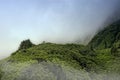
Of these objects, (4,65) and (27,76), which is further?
(4,65)

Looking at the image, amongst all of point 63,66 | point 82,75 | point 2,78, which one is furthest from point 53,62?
point 2,78

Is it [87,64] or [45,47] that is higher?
[45,47]

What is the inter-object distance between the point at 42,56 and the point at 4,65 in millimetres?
22802

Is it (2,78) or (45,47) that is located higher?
(45,47)

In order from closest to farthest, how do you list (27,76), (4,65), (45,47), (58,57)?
(27,76)
(4,65)
(58,57)
(45,47)

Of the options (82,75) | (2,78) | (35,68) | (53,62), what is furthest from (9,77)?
(82,75)

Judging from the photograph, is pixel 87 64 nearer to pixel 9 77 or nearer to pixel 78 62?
pixel 78 62

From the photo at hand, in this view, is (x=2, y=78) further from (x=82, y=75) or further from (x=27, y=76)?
(x=82, y=75)

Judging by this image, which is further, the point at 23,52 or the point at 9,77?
the point at 23,52

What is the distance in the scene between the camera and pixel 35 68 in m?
165

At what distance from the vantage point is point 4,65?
6683 inches

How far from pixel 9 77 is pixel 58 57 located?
3530 cm

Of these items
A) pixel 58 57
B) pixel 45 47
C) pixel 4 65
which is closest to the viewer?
pixel 4 65

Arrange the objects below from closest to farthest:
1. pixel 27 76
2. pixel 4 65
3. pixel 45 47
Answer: pixel 27 76 → pixel 4 65 → pixel 45 47
